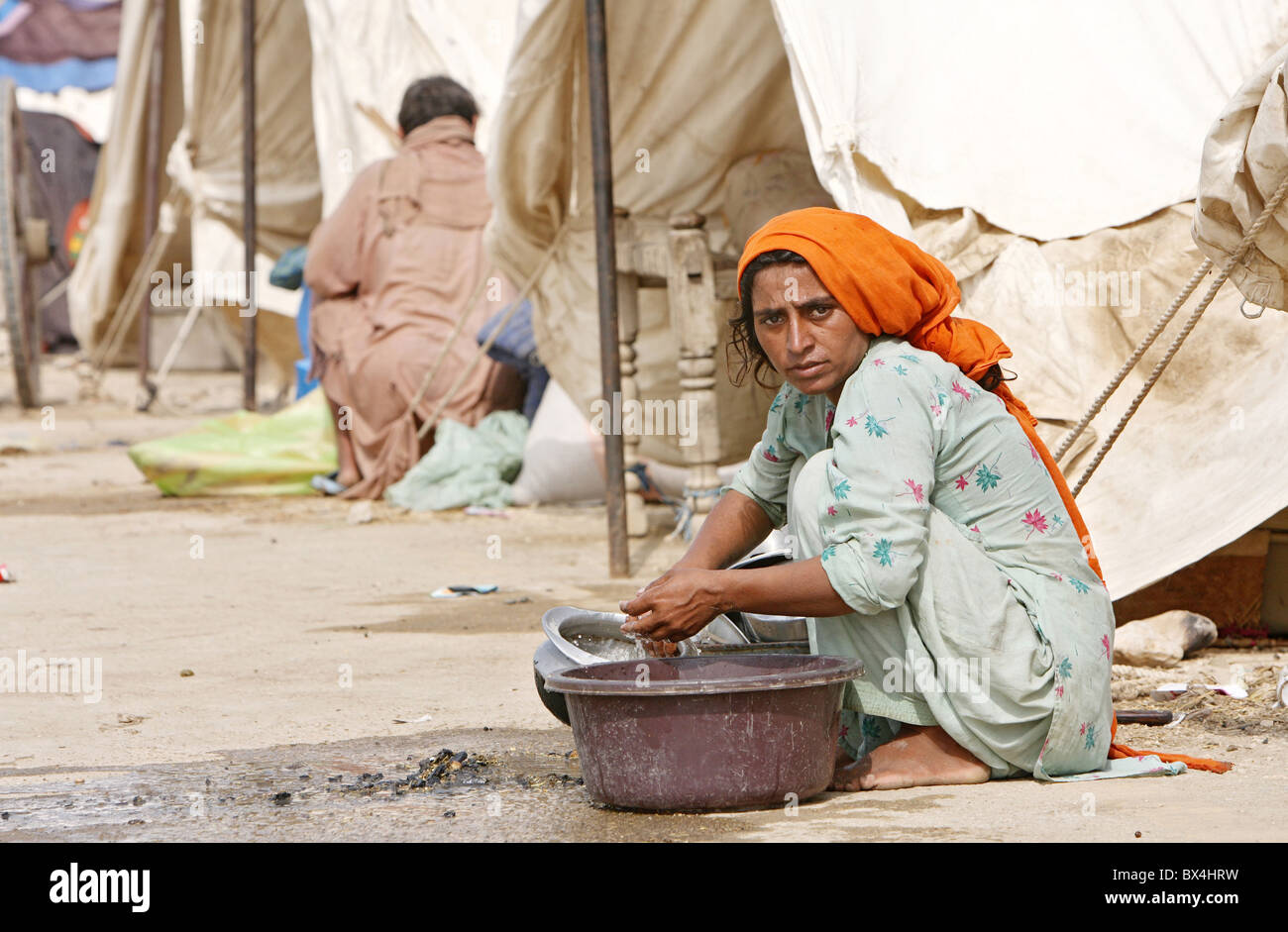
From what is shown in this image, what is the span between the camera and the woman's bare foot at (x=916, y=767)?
2.28m

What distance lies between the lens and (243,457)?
23.0 feet

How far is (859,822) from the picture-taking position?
206 cm

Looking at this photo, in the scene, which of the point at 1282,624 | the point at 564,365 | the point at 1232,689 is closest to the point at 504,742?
the point at 1232,689

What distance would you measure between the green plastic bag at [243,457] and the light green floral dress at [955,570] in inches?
199

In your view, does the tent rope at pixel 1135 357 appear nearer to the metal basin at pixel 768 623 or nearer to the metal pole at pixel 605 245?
the metal basin at pixel 768 623

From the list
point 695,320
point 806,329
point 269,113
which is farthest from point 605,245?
point 269,113

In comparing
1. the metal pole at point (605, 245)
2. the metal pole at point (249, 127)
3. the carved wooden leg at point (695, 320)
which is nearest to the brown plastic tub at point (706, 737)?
the metal pole at point (605, 245)

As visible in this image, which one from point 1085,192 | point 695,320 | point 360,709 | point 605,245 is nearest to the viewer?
point 360,709

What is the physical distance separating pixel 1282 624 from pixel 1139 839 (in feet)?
6.13

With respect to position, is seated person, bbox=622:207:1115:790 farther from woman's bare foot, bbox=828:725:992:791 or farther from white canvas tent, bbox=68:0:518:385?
white canvas tent, bbox=68:0:518:385

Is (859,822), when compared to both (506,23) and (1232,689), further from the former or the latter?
(506,23)

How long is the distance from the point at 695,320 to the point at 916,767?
9.92ft

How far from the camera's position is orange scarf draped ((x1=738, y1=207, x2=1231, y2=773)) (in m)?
2.19

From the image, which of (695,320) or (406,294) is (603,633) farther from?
(406,294)
